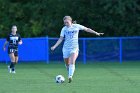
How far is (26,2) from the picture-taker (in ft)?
Answer: 121

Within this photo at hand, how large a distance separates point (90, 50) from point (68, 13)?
3348 mm

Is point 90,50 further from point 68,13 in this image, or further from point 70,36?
point 70,36

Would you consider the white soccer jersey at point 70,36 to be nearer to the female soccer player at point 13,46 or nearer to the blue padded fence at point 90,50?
the female soccer player at point 13,46

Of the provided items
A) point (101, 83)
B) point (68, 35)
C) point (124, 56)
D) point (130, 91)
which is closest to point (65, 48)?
point (68, 35)

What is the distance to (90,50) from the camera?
33.1 metres

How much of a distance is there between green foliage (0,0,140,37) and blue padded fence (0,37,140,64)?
181cm

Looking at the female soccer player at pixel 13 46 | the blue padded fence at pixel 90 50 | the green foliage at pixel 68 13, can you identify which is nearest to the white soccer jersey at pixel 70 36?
the female soccer player at pixel 13 46

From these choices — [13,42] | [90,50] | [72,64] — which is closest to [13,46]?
[13,42]

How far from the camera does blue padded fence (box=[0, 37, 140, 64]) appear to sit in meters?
32.2

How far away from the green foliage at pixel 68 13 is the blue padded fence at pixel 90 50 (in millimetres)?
1807

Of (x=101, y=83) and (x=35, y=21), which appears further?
(x=35, y=21)

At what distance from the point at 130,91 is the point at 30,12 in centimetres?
2214

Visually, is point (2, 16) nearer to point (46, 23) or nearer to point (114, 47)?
point (46, 23)

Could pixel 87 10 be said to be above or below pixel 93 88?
above
